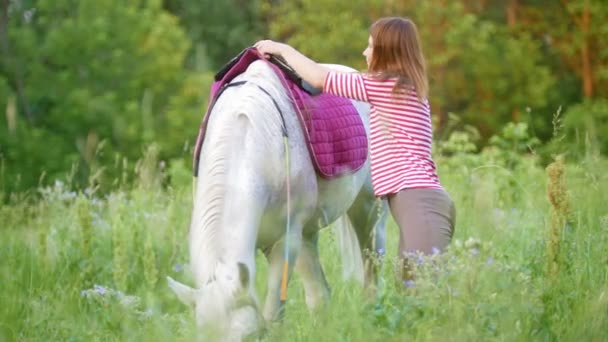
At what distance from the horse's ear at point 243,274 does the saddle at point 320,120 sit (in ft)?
3.51

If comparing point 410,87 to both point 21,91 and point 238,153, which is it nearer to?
point 238,153

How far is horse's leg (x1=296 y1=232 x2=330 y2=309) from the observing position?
4906 mm

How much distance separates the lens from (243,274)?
3.14m

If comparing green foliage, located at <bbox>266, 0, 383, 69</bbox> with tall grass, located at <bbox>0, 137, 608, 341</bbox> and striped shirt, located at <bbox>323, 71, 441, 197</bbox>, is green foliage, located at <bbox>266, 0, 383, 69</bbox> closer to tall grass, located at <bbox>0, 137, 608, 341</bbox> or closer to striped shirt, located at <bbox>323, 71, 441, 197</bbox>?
tall grass, located at <bbox>0, 137, 608, 341</bbox>

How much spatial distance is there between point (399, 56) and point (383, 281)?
37.1 inches

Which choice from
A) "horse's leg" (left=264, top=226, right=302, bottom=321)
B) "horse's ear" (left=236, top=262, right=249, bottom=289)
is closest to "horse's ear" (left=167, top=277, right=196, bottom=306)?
"horse's ear" (left=236, top=262, right=249, bottom=289)

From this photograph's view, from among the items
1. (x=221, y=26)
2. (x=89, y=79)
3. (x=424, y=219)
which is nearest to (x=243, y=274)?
(x=424, y=219)

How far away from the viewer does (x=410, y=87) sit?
423 cm

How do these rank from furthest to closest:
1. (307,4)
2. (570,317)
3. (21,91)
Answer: (307,4) → (21,91) → (570,317)

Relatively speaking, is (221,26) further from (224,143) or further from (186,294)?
(186,294)

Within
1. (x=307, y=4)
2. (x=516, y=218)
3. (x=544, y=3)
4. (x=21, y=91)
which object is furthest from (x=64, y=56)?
(x=516, y=218)

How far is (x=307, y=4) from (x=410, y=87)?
88.0 feet

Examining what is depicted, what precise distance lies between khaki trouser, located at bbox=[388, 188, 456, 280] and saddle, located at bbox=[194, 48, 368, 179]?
45 cm

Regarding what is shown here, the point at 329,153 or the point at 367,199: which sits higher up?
the point at 329,153
